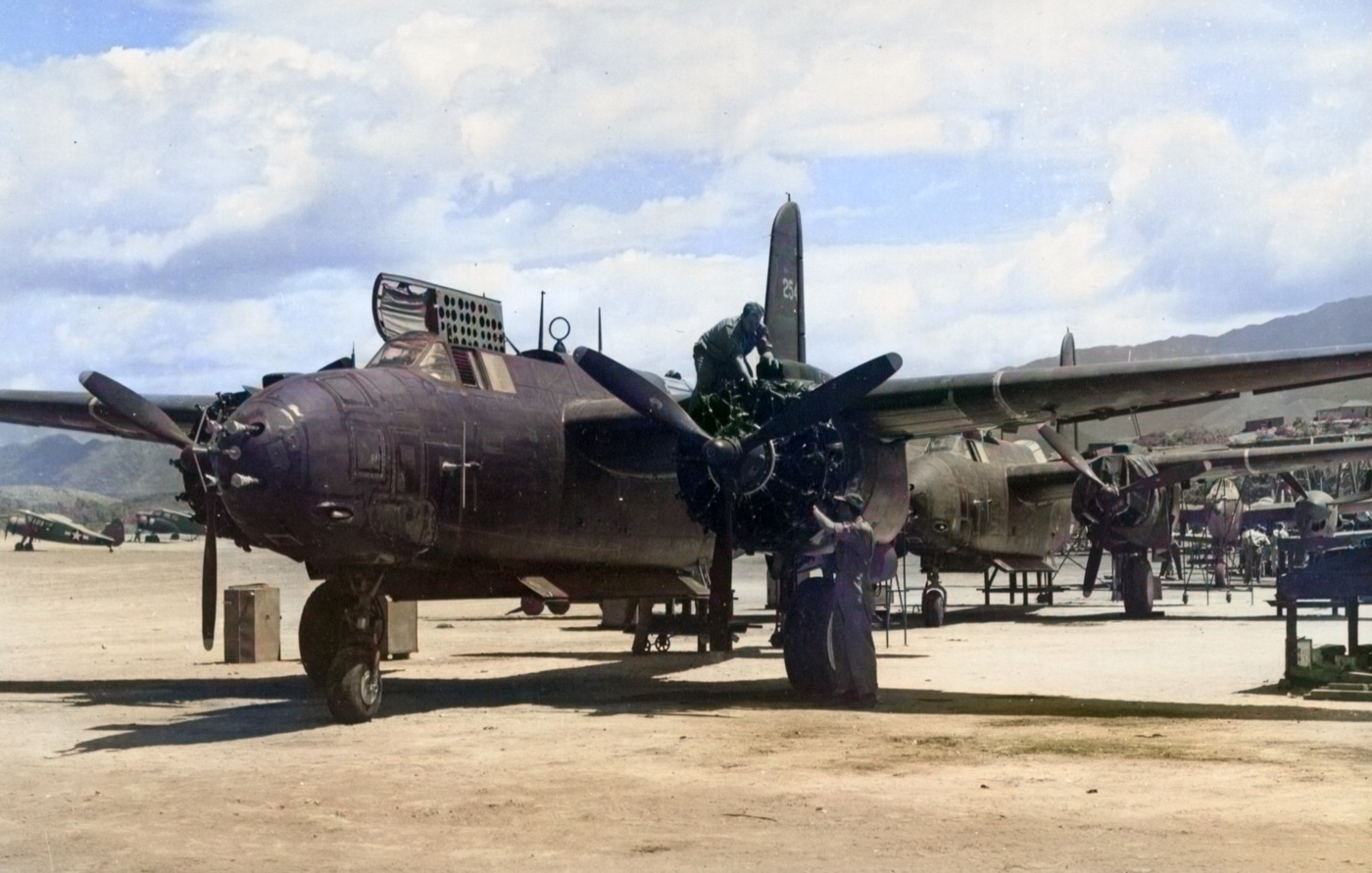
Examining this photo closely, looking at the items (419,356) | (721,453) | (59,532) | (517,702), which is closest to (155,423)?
(419,356)

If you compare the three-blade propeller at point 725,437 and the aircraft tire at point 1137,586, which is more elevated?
the three-blade propeller at point 725,437

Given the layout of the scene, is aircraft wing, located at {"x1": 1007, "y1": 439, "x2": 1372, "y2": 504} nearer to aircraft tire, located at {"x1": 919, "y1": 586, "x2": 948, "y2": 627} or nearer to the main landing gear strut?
aircraft tire, located at {"x1": 919, "y1": 586, "x2": 948, "y2": 627}

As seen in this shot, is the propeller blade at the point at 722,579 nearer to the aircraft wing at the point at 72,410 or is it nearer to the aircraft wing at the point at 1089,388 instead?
the aircraft wing at the point at 1089,388

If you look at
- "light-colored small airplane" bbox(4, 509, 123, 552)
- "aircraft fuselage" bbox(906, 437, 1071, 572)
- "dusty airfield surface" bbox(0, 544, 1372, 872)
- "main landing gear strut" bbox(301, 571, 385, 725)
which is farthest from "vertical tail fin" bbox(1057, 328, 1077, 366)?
"light-colored small airplane" bbox(4, 509, 123, 552)

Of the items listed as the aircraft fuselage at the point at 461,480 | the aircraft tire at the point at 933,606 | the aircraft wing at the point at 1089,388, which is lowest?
the aircraft tire at the point at 933,606

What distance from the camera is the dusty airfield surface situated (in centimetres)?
896

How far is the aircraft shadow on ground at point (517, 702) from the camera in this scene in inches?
590

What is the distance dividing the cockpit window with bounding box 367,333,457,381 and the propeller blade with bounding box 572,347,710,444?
4.69ft

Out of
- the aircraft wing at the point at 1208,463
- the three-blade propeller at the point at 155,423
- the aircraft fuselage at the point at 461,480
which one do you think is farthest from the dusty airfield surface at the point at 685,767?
the aircraft wing at the point at 1208,463

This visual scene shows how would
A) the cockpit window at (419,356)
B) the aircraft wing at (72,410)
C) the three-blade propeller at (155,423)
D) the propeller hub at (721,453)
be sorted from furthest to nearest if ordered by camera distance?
1. the aircraft wing at (72,410)
2. the propeller hub at (721,453)
3. the cockpit window at (419,356)
4. the three-blade propeller at (155,423)

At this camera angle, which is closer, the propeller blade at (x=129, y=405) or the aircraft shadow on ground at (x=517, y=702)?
the aircraft shadow on ground at (x=517, y=702)

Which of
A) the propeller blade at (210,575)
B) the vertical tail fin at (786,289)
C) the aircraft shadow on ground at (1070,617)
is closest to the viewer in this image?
the propeller blade at (210,575)

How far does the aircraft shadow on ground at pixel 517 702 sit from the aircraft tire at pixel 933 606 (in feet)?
31.3

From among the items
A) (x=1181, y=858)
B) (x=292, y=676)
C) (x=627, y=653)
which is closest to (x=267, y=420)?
(x=292, y=676)
